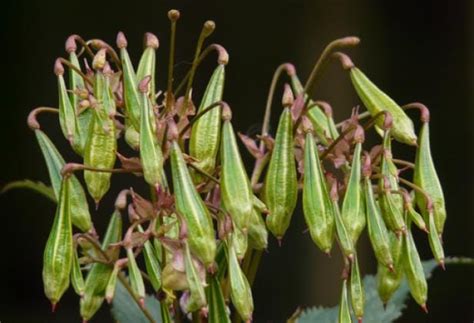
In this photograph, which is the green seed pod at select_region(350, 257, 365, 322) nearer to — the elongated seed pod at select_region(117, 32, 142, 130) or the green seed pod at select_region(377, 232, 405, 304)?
the green seed pod at select_region(377, 232, 405, 304)

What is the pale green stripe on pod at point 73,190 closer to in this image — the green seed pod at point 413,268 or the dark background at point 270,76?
the green seed pod at point 413,268

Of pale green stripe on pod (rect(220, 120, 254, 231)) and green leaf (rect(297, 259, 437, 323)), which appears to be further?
green leaf (rect(297, 259, 437, 323))

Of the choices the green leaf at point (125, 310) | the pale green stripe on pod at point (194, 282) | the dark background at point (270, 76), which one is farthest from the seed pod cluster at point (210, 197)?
the dark background at point (270, 76)

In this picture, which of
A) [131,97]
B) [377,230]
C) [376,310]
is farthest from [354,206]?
[376,310]

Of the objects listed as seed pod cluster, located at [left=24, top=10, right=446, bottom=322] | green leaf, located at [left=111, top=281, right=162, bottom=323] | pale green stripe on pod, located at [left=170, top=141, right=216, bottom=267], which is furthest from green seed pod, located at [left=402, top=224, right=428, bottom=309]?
green leaf, located at [left=111, top=281, right=162, bottom=323]

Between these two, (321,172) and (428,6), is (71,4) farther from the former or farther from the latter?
(321,172)

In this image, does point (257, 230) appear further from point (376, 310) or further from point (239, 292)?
point (376, 310)

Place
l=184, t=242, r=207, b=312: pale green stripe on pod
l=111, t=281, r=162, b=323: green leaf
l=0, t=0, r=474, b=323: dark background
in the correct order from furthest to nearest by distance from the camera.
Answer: l=0, t=0, r=474, b=323: dark background, l=111, t=281, r=162, b=323: green leaf, l=184, t=242, r=207, b=312: pale green stripe on pod
